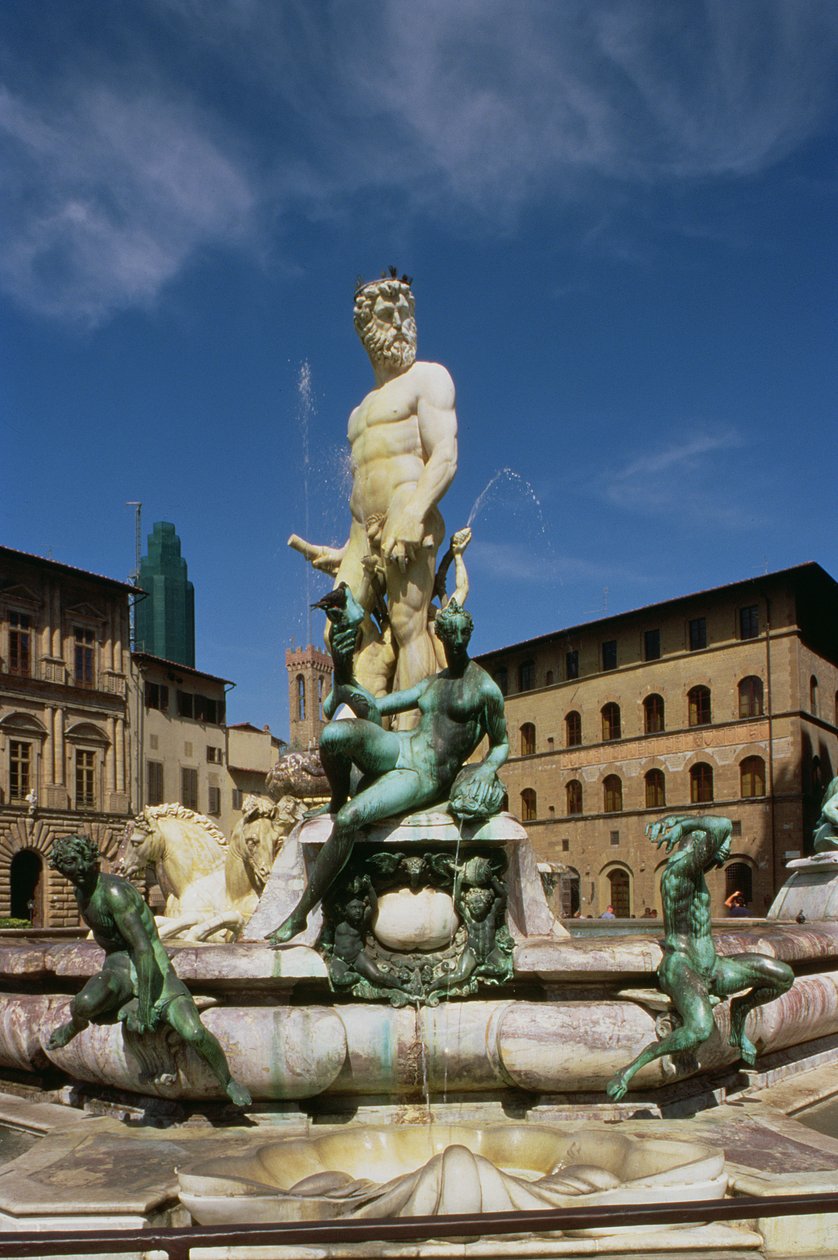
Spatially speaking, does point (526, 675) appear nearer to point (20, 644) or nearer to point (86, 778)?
point (86, 778)

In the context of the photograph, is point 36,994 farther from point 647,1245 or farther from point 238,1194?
point 647,1245

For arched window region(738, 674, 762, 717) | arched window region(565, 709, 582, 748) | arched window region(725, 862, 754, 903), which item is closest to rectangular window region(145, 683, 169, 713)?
arched window region(565, 709, 582, 748)

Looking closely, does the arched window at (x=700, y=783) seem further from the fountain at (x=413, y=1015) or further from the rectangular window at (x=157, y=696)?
the fountain at (x=413, y=1015)

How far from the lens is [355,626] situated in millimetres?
5160

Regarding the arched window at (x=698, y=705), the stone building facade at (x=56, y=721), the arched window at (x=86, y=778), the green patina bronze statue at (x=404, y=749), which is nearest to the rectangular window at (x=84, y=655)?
the stone building facade at (x=56, y=721)

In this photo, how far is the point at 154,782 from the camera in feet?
161

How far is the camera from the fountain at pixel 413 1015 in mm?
4027

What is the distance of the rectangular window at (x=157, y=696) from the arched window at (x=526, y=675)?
15482 millimetres

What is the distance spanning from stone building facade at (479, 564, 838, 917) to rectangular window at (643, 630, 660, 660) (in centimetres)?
5

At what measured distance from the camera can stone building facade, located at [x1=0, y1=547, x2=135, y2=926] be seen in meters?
41.6

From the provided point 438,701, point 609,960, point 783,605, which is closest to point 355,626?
point 438,701

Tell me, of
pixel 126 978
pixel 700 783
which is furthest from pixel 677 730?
pixel 126 978

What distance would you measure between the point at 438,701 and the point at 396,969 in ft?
3.73

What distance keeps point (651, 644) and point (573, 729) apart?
524 centimetres
